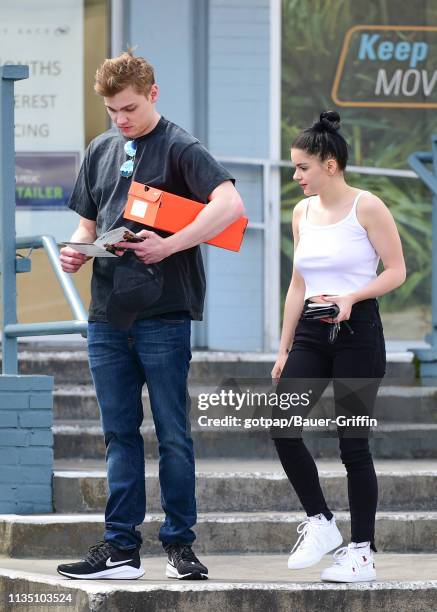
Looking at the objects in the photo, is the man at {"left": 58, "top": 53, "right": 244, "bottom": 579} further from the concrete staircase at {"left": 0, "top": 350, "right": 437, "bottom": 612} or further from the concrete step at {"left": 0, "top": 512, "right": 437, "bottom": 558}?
the concrete step at {"left": 0, "top": 512, "right": 437, "bottom": 558}

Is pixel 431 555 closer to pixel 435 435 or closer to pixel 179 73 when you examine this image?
pixel 435 435

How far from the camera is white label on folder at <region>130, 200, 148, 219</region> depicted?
15.5 ft

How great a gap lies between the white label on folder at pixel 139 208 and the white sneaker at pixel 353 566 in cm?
132

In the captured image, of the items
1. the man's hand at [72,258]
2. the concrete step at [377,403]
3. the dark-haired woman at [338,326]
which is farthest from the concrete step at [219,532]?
the concrete step at [377,403]

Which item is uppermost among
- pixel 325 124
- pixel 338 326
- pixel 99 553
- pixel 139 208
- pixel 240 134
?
pixel 240 134

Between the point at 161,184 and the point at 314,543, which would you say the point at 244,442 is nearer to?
the point at 314,543

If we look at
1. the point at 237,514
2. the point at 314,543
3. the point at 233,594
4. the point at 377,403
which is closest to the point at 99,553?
the point at 233,594

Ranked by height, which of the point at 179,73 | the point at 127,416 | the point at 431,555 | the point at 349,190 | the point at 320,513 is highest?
the point at 179,73

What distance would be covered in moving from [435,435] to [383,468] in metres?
0.70

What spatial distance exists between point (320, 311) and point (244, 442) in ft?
7.40

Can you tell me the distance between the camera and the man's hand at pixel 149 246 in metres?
4.66

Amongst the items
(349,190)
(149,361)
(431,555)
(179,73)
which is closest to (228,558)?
(431,555)

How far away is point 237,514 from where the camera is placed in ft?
19.4

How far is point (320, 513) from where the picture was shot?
15.9 ft
